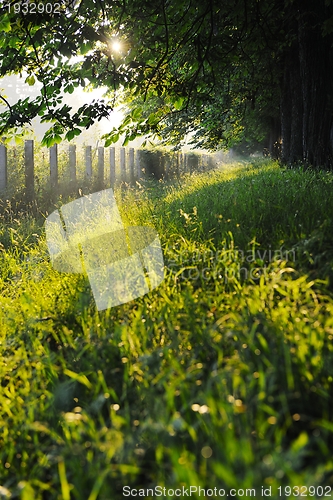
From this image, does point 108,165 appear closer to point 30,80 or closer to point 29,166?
point 29,166

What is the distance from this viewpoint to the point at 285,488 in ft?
4.44

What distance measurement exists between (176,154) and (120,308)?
72.7 feet

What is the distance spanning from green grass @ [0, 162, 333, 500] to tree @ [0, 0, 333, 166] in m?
2.56

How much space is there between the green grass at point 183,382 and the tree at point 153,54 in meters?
2.56

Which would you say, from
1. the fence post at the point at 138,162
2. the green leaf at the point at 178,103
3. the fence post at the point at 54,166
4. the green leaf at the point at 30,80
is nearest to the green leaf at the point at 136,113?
the green leaf at the point at 178,103

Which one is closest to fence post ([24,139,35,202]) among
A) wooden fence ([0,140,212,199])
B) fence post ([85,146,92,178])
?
wooden fence ([0,140,212,199])

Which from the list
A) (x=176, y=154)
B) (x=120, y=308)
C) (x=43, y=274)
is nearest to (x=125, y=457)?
(x=120, y=308)

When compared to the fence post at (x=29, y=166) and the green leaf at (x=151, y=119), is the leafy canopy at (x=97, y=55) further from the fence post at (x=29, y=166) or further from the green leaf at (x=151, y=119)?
the fence post at (x=29, y=166)

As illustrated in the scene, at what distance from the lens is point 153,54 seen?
6.19 m

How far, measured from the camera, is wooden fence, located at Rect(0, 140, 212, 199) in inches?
504

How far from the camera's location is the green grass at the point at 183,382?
156 centimetres

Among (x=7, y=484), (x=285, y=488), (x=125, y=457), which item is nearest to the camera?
(x=285, y=488)

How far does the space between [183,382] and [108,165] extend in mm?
18254

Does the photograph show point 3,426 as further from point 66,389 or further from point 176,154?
point 176,154
